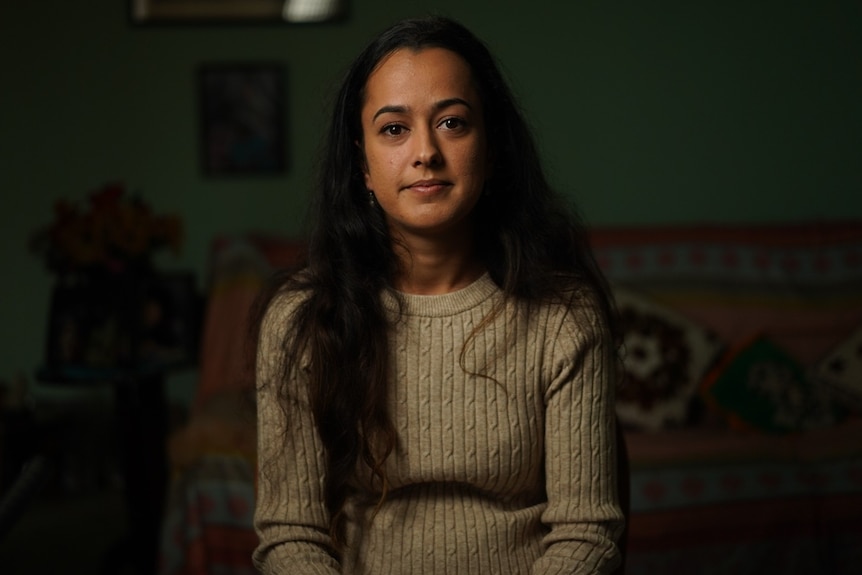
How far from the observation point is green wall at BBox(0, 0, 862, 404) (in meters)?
3.54

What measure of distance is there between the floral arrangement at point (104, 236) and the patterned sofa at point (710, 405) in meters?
0.23

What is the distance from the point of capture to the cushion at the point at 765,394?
109 inches

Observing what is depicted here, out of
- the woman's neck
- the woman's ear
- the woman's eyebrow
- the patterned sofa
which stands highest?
the woman's eyebrow

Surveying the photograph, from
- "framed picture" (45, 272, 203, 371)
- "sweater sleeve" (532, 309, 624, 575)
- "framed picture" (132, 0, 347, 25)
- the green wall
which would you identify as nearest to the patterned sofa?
"framed picture" (45, 272, 203, 371)

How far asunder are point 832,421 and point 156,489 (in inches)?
73.3

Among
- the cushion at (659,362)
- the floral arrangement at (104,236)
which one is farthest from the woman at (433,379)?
the floral arrangement at (104,236)

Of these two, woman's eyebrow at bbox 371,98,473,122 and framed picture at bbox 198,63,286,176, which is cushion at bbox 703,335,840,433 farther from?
woman's eyebrow at bbox 371,98,473,122

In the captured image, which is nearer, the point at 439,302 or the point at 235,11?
the point at 439,302

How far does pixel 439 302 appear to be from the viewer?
4.48ft

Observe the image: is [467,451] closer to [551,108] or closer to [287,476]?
[287,476]

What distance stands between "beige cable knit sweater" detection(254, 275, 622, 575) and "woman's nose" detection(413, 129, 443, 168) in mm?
199

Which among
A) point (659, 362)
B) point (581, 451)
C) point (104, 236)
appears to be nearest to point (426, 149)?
point (581, 451)

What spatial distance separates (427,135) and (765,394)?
1838mm

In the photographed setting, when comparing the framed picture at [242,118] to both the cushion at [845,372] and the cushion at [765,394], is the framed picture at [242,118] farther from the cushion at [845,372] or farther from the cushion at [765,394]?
the cushion at [845,372]
